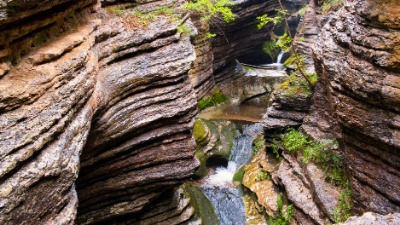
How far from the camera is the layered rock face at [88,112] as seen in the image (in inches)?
178

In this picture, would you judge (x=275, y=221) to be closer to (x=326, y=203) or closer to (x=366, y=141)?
(x=326, y=203)

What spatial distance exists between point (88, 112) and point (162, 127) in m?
3.03

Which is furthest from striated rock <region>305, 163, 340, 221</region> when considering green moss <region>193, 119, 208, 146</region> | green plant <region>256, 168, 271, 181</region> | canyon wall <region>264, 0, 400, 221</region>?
green moss <region>193, 119, 208, 146</region>

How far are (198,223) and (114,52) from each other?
256 inches

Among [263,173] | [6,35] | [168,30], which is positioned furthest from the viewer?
[263,173]

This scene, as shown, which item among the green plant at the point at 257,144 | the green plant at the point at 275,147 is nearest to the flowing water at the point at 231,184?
the green plant at the point at 257,144

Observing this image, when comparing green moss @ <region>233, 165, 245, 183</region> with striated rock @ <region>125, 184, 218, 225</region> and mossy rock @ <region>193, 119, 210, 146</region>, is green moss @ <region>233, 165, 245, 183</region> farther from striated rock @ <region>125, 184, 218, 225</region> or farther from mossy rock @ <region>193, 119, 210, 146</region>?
striated rock @ <region>125, 184, 218, 225</region>

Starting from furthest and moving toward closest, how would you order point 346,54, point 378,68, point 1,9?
point 346,54, point 378,68, point 1,9

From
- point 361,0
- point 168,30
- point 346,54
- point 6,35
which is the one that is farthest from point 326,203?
point 6,35

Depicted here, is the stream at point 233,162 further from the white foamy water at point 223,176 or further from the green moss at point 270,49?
the green moss at point 270,49

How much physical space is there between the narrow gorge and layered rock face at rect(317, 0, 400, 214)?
0.03 m

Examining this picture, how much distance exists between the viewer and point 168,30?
31.3 ft

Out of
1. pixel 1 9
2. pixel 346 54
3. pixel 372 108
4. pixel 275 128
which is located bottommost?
pixel 275 128

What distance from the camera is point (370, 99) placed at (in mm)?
7621
